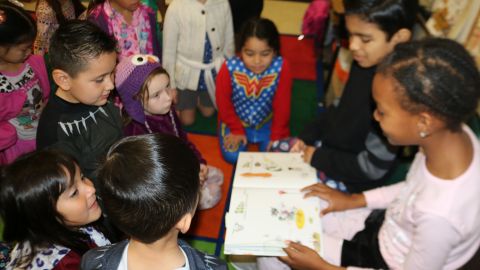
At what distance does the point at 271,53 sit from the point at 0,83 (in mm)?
1368

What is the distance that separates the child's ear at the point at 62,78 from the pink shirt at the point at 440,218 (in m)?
1.34

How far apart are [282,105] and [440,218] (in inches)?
55.6

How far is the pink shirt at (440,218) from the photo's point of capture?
42.8 inches

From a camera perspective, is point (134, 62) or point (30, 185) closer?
point (30, 185)

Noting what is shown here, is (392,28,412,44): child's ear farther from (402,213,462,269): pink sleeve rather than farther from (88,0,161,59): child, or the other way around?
(88,0,161,59): child

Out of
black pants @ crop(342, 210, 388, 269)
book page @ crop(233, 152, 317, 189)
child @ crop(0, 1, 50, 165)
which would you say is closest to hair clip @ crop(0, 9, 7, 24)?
child @ crop(0, 1, 50, 165)

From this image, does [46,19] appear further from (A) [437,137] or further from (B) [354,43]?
(A) [437,137]

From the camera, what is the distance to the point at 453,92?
104 centimetres

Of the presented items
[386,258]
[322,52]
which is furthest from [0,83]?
[322,52]

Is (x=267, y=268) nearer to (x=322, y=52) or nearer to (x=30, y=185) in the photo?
(x=30, y=185)

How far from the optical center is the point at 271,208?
1614 mm

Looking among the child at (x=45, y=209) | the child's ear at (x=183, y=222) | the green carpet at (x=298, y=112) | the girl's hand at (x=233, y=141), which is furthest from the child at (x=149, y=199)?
the green carpet at (x=298, y=112)

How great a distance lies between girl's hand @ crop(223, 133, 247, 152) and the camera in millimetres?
2502

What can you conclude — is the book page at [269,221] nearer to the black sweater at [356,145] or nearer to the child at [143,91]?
the black sweater at [356,145]
